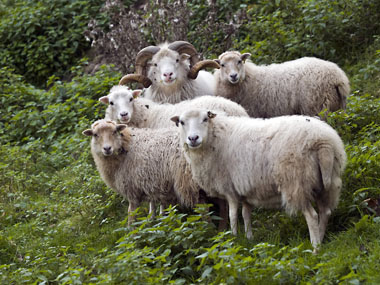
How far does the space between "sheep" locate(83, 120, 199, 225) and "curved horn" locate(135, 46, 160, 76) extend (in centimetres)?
199

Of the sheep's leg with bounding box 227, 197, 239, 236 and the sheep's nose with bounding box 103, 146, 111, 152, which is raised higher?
the sheep's nose with bounding box 103, 146, 111, 152

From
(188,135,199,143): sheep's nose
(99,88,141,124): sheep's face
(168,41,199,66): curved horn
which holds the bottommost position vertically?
(188,135,199,143): sheep's nose

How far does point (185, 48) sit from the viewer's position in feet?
28.7

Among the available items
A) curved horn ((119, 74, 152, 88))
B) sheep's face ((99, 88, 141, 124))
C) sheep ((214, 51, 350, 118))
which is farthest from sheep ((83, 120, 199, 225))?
curved horn ((119, 74, 152, 88))

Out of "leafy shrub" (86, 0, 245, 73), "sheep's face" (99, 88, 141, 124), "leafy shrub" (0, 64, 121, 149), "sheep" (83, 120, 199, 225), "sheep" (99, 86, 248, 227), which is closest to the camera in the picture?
"sheep" (83, 120, 199, 225)

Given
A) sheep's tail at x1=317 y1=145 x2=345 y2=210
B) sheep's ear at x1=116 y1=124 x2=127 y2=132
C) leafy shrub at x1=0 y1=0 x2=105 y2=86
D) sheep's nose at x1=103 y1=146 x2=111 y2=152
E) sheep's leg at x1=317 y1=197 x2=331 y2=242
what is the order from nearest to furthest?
sheep's tail at x1=317 y1=145 x2=345 y2=210
sheep's leg at x1=317 y1=197 x2=331 y2=242
sheep's nose at x1=103 y1=146 x2=111 y2=152
sheep's ear at x1=116 y1=124 x2=127 y2=132
leafy shrub at x1=0 y1=0 x2=105 y2=86

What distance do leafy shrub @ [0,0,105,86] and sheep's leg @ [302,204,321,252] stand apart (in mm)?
8773

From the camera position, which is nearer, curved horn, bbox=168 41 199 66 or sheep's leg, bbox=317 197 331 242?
sheep's leg, bbox=317 197 331 242

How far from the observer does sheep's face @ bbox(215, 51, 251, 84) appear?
320 inches

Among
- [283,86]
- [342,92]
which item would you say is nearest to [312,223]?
[342,92]

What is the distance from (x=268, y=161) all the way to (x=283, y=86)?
9.01ft

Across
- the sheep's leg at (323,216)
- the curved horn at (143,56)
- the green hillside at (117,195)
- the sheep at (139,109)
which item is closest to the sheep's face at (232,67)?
the sheep at (139,109)

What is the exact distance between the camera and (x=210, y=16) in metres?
11.3

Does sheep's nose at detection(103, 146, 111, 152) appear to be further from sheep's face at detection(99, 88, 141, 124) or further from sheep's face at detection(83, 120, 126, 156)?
sheep's face at detection(99, 88, 141, 124)
